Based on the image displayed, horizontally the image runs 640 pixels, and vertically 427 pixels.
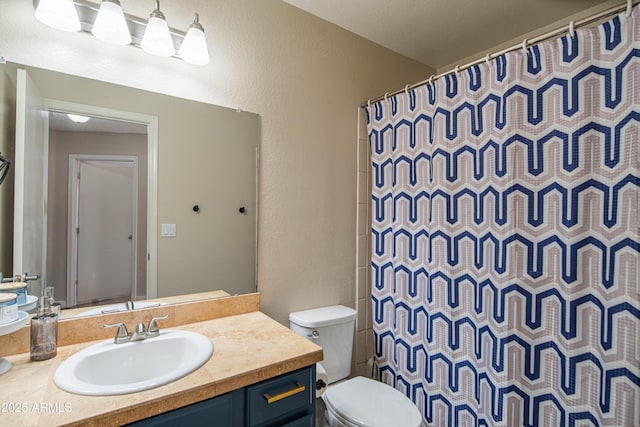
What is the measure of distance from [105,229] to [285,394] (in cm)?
93

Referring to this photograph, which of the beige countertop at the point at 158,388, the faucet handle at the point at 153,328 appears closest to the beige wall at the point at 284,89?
the faucet handle at the point at 153,328

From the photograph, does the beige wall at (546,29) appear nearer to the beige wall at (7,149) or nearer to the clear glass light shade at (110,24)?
the clear glass light shade at (110,24)

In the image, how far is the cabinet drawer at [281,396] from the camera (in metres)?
0.99

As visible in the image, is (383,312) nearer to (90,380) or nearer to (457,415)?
(457,415)

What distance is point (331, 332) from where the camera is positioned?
1739mm

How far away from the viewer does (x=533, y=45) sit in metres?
1.33

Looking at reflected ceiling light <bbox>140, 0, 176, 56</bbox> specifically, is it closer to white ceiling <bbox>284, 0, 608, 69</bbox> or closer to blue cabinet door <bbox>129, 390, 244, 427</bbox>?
white ceiling <bbox>284, 0, 608, 69</bbox>

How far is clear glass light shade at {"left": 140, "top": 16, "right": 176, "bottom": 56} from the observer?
126cm

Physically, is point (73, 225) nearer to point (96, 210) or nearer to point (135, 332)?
point (96, 210)

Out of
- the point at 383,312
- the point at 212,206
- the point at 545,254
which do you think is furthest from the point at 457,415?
the point at 212,206

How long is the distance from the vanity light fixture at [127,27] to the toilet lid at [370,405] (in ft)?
5.46

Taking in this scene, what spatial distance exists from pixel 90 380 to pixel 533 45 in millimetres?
2038

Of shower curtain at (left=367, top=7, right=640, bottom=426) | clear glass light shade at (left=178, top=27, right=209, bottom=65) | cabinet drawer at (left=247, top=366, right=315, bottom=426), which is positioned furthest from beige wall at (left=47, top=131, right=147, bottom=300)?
shower curtain at (left=367, top=7, right=640, bottom=426)

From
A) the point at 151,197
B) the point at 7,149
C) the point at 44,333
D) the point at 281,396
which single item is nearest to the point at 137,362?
the point at 44,333
